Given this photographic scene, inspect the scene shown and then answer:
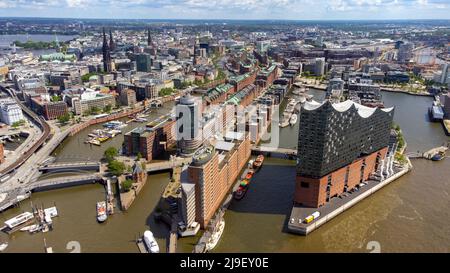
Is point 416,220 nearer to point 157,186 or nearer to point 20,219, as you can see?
point 157,186

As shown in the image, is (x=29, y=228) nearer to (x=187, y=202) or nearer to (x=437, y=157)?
(x=187, y=202)

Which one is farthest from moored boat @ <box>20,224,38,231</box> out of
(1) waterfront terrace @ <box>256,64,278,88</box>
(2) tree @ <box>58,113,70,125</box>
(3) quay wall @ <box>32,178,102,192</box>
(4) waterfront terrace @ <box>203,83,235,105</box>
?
(1) waterfront terrace @ <box>256,64,278,88</box>

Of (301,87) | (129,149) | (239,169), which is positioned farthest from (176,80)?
(239,169)

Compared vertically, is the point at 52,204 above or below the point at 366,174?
below

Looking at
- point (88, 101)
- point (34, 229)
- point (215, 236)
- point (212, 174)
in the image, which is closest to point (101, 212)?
point (34, 229)

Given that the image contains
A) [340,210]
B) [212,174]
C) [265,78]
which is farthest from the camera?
[265,78]

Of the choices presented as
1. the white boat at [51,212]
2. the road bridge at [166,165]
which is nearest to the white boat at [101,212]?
the white boat at [51,212]
